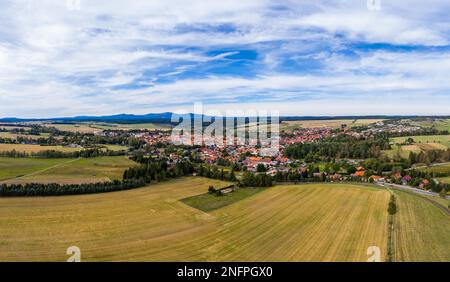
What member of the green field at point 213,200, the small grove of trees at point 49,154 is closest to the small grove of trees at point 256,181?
the green field at point 213,200

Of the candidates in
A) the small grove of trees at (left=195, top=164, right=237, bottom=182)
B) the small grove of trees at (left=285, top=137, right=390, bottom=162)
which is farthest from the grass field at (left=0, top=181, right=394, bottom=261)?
the small grove of trees at (left=285, top=137, right=390, bottom=162)

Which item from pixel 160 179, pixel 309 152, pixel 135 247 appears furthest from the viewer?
pixel 309 152

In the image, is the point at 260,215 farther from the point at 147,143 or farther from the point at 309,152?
the point at 147,143

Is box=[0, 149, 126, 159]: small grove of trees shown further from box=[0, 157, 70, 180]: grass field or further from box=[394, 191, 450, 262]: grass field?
box=[394, 191, 450, 262]: grass field

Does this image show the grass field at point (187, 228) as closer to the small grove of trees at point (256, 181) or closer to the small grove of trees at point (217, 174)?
the small grove of trees at point (256, 181)

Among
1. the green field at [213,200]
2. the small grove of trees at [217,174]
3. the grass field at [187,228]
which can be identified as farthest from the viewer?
the small grove of trees at [217,174]

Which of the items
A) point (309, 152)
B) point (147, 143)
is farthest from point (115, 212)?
point (147, 143)
